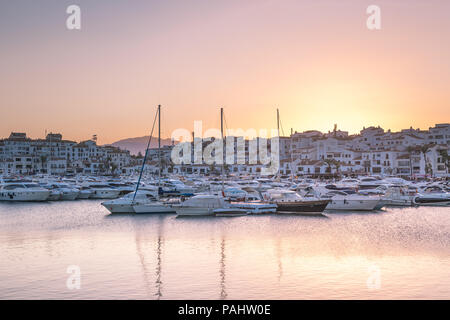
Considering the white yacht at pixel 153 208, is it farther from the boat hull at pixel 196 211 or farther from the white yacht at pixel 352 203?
the white yacht at pixel 352 203

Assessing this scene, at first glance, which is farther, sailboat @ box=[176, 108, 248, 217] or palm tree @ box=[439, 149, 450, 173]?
palm tree @ box=[439, 149, 450, 173]

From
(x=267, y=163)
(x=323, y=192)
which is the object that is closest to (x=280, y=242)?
(x=323, y=192)

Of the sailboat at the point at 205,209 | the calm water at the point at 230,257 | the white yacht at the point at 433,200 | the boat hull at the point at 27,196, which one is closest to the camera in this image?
the calm water at the point at 230,257

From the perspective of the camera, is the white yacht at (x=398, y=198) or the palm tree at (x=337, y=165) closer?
the white yacht at (x=398, y=198)

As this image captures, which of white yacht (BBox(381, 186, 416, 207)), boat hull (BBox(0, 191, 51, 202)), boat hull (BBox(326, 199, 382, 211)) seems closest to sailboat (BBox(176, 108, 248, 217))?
boat hull (BBox(326, 199, 382, 211))

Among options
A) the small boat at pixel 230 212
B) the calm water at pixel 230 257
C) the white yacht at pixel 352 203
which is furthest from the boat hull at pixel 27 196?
the white yacht at pixel 352 203

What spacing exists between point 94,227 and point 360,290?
88.3 ft

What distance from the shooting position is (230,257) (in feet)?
88.3

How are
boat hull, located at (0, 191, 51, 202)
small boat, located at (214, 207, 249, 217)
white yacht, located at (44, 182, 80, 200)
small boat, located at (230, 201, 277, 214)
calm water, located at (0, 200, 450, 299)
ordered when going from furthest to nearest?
1. white yacht, located at (44, 182, 80, 200)
2. boat hull, located at (0, 191, 51, 202)
3. small boat, located at (230, 201, 277, 214)
4. small boat, located at (214, 207, 249, 217)
5. calm water, located at (0, 200, 450, 299)

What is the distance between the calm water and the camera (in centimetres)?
1984

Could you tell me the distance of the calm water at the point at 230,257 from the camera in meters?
19.8

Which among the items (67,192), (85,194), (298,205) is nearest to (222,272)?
(298,205)

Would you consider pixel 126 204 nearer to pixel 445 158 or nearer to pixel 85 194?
pixel 85 194

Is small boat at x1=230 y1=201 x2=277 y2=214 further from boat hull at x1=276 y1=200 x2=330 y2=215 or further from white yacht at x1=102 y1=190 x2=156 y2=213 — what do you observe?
white yacht at x1=102 y1=190 x2=156 y2=213
